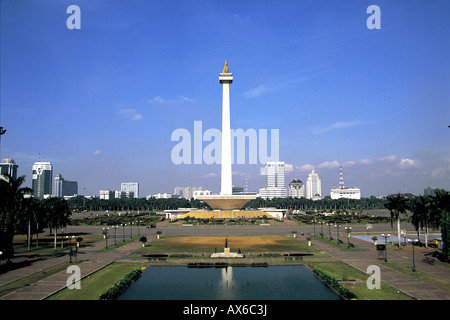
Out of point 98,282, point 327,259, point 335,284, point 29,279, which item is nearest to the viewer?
point 335,284

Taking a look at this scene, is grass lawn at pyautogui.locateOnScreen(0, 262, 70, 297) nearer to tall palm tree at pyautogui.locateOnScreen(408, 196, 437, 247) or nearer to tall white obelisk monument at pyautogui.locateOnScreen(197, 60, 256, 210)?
tall palm tree at pyautogui.locateOnScreen(408, 196, 437, 247)

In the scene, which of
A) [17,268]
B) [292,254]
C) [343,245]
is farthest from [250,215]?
[17,268]

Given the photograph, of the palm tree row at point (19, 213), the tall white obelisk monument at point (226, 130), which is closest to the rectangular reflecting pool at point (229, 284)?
the palm tree row at point (19, 213)

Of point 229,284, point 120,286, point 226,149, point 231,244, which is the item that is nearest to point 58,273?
point 120,286

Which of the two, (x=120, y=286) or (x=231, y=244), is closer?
(x=120, y=286)

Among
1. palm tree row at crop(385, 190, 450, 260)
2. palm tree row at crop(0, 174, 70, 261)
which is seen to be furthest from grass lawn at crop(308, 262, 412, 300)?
palm tree row at crop(0, 174, 70, 261)

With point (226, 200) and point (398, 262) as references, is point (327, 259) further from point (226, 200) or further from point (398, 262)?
point (226, 200)
